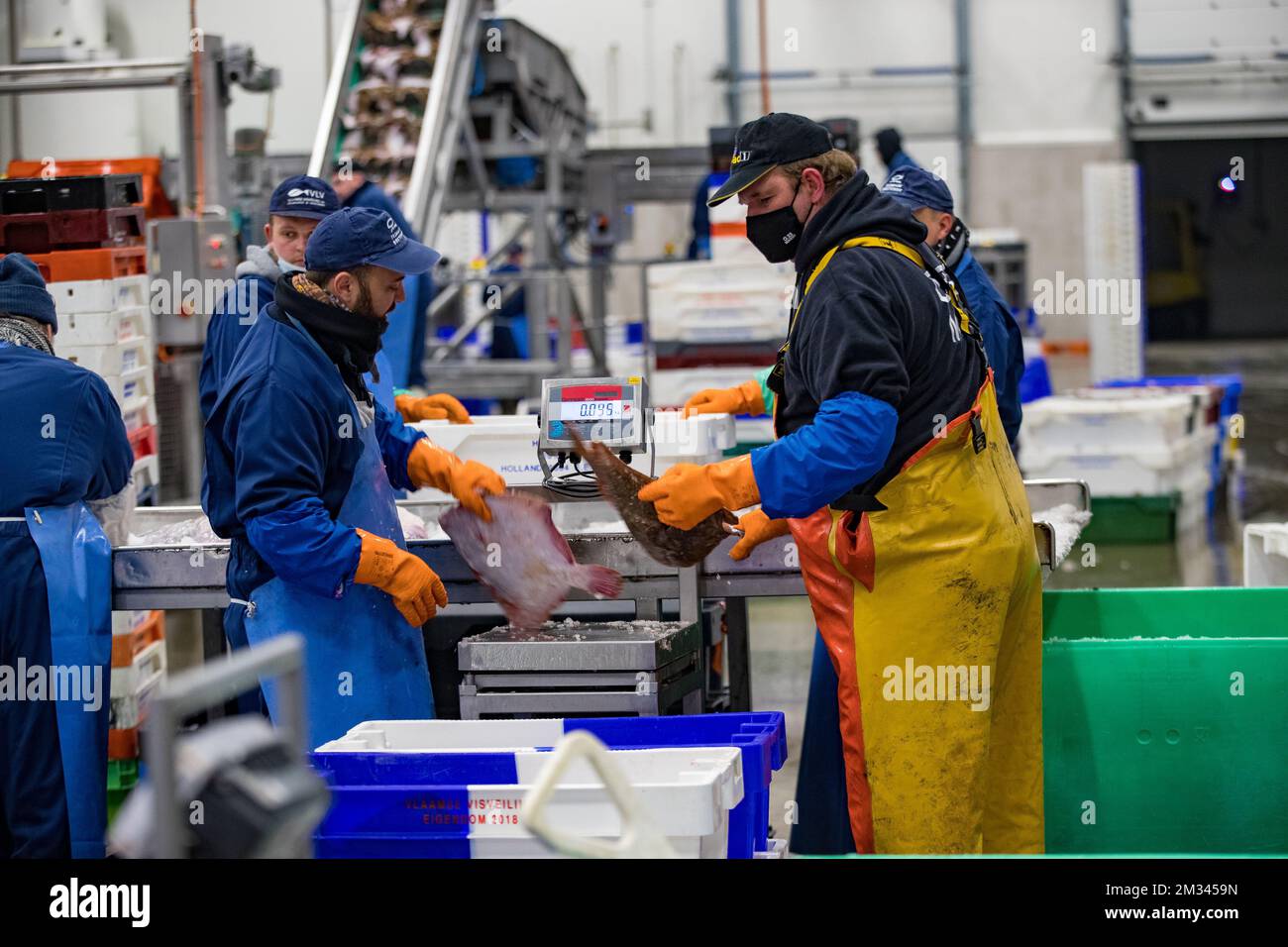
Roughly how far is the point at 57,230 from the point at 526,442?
5.71ft

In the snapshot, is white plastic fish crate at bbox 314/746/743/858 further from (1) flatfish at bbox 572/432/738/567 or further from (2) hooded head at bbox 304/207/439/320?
(2) hooded head at bbox 304/207/439/320

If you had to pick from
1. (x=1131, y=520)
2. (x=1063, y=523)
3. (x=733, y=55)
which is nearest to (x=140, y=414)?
(x=1063, y=523)

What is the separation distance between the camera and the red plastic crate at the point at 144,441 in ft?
17.4

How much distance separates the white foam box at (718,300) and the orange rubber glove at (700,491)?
583 centimetres

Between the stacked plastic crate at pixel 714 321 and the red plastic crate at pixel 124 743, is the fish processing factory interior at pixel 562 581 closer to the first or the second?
the red plastic crate at pixel 124 743

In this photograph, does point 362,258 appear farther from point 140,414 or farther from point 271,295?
point 140,414

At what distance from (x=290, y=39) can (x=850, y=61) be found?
700cm

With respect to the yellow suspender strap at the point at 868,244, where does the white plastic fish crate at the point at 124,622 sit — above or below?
below

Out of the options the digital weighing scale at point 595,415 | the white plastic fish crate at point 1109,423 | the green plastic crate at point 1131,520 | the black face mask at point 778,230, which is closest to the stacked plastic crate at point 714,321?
the white plastic fish crate at point 1109,423

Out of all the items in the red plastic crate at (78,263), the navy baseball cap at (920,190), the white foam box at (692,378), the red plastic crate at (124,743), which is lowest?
the red plastic crate at (124,743)

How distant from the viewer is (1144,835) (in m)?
3.64

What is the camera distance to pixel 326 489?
11.2 ft

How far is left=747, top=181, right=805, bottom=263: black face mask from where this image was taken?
3.08m
